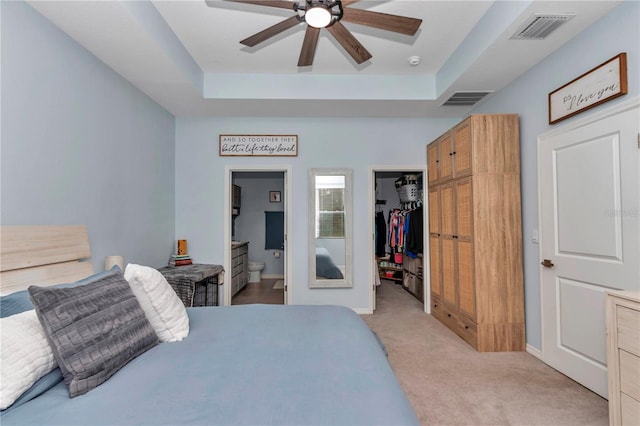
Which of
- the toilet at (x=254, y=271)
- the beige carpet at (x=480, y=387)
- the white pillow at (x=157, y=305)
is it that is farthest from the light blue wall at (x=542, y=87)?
the toilet at (x=254, y=271)

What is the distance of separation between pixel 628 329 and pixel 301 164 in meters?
3.40

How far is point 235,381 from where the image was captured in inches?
45.3

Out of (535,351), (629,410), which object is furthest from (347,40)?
(535,351)

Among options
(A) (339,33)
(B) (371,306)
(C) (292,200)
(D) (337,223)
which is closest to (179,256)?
(C) (292,200)

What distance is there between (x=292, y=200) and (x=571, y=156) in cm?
294

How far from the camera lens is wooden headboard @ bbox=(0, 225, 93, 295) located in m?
Result: 1.68

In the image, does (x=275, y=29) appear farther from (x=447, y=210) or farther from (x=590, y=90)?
(x=447, y=210)

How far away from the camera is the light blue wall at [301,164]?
4.08 metres

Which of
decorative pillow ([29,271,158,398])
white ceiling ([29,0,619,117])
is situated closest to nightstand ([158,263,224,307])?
decorative pillow ([29,271,158,398])

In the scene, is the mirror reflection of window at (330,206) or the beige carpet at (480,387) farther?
the mirror reflection of window at (330,206)

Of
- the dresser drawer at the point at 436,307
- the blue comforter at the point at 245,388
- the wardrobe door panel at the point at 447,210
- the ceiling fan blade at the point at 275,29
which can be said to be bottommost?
the dresser drawer at the point at 436,307

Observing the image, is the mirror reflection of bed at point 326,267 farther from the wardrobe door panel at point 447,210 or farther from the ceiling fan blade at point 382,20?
the ceiling fan blade at point 382,20

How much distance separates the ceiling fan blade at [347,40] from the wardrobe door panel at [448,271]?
7.29 ft

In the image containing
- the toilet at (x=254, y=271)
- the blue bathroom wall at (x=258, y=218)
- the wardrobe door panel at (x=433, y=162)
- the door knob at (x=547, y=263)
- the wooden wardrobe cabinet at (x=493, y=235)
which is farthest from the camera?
the blue bathroom wall at (x=258, y=218)
